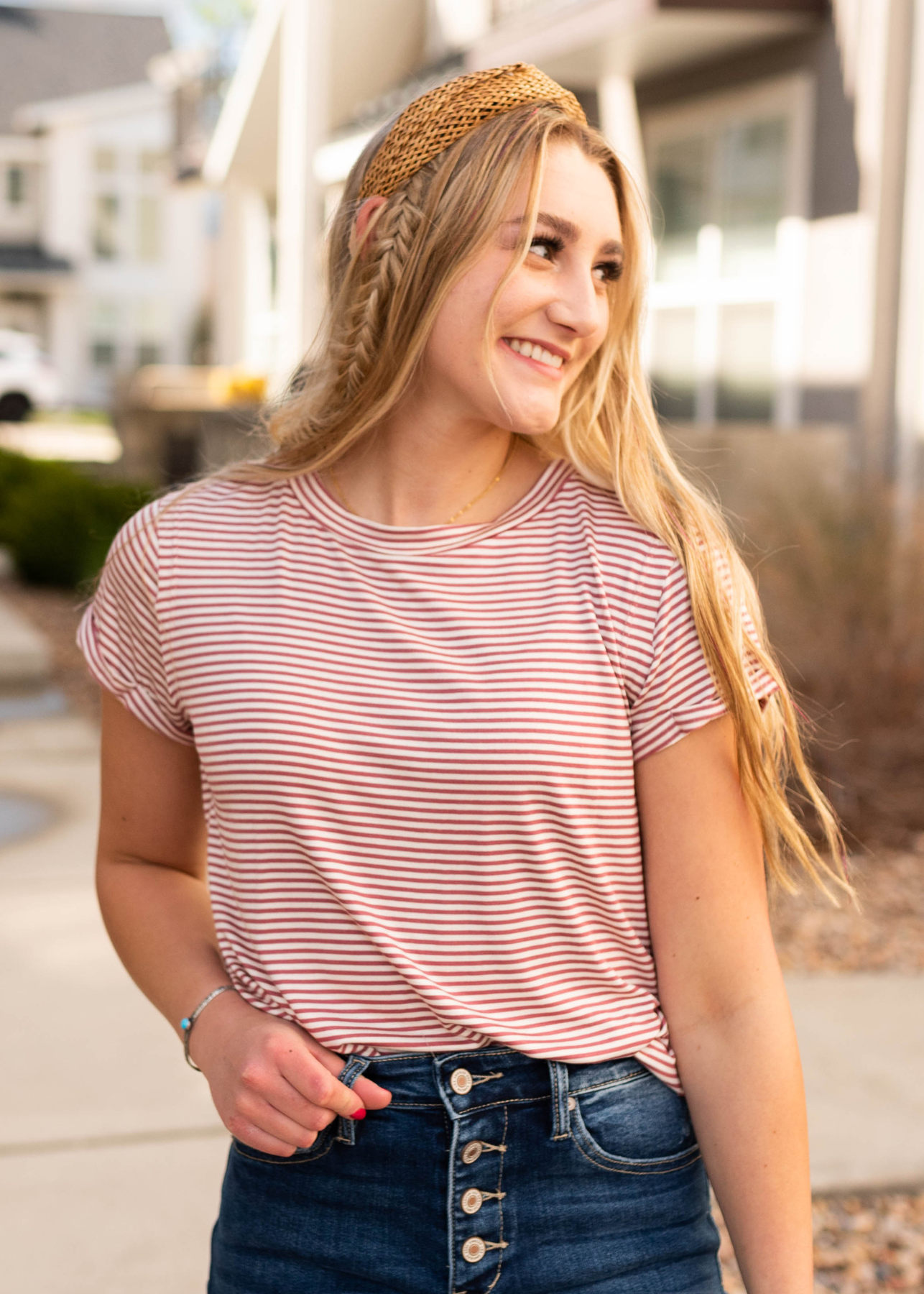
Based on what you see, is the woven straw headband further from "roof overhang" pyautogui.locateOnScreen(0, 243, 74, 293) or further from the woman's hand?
"roof overhang" pyautogui.locateOnScreen(0, 243, 74, 293)

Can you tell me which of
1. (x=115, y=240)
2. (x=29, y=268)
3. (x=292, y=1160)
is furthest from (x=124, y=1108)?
(x=115, y=240)

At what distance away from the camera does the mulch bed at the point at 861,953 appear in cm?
273

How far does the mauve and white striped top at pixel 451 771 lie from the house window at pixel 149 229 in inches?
1383

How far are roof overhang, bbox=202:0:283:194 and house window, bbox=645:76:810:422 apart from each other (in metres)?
4.99

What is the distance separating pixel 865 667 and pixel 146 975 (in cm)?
399

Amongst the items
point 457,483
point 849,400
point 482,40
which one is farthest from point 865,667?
point 482,40

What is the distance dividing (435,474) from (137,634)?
0.38 metres

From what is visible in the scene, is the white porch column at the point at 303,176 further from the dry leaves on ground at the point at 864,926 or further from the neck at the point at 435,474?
the neck at the point at 435,474

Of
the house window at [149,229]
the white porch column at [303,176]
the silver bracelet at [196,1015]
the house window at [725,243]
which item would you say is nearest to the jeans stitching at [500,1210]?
the silver bracelet at [196,1015]

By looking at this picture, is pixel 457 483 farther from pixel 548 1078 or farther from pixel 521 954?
pixel 548 1078

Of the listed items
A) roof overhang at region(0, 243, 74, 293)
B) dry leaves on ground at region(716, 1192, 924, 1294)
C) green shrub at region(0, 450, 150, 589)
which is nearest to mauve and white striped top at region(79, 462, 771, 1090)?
dry leaves on ground at region(716, 1192, 924, 1294)

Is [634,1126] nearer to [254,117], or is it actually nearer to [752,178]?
[752,178]

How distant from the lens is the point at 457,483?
5.30ft

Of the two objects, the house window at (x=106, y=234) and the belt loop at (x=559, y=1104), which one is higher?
the house window at (x=106, y=234)
